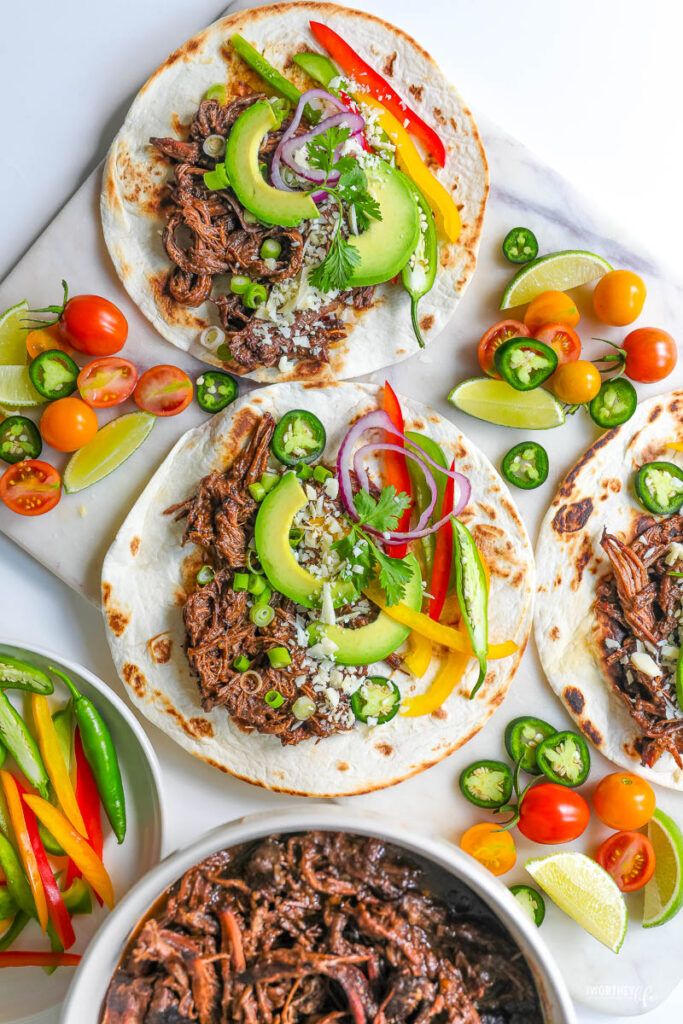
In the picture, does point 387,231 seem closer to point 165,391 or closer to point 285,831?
point 165,391

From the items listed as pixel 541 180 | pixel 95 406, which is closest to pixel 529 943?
pixel 95 406

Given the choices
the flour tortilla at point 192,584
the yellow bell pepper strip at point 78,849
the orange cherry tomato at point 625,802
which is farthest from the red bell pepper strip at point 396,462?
the yellow bell pepper strip at point 78,849

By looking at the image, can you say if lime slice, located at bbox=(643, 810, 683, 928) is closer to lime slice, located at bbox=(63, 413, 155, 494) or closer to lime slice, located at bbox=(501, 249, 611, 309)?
lime slice, located at bbox=(501, 249, 611, 309)

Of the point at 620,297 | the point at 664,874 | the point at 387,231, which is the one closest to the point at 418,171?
the point at 387,231

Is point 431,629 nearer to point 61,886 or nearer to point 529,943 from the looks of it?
point 529,943

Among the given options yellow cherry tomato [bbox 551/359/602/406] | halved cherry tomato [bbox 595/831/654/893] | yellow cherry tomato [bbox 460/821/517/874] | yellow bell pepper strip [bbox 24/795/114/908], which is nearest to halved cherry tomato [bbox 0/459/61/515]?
yellow bell pepper strip [bbox 24/795/114/908]

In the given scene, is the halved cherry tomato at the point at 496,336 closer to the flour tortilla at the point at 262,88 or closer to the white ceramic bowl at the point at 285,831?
the flour tortilla at the point at 262,88
